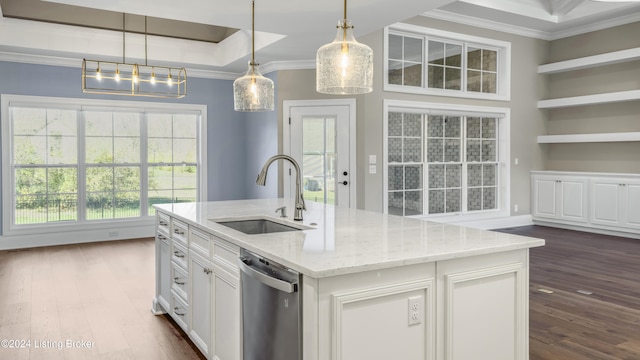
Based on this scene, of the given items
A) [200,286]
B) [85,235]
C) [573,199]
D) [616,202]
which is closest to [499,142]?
[573,199]

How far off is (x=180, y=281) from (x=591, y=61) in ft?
23.0

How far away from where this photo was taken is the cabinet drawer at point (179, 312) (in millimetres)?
3107

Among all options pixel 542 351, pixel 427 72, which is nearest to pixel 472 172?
pixel 427 72

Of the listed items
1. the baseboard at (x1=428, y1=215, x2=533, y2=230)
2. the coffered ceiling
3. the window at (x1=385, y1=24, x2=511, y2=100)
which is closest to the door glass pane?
the coffered ceiling

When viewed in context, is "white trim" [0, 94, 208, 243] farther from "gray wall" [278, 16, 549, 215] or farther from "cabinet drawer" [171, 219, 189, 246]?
"cabinet drawer" [171, 219, 189, 246]

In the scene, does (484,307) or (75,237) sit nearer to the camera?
(484,307)

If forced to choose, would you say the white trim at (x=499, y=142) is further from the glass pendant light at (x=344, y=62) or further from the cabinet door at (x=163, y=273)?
the glass pendant light at (x=344, y=62)

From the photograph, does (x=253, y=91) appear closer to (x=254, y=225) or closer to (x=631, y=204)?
(x=254, y=225)

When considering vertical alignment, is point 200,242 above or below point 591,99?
below

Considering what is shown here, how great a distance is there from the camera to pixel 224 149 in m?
7.64

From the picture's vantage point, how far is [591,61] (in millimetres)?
7254

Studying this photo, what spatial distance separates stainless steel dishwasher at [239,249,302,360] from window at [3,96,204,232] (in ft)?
17.6

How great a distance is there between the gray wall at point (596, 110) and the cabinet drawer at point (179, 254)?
6.89 m

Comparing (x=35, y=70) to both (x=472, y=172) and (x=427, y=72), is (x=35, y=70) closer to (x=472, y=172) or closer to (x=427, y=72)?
(x=427, y=72)
